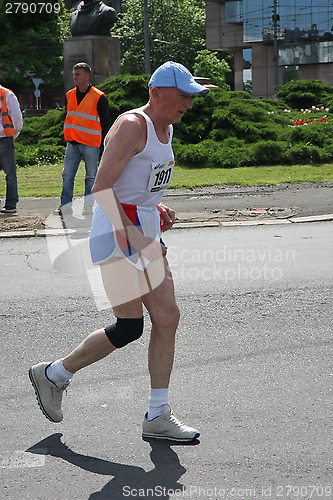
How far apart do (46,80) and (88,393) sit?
→ 58.1 m

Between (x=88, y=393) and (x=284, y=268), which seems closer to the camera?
(x=88, y=393)

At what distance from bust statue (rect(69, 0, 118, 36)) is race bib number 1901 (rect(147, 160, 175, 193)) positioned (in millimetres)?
22146

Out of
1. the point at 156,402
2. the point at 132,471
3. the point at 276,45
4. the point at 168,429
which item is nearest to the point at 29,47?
the point at 276,45

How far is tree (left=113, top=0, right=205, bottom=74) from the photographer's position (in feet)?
227

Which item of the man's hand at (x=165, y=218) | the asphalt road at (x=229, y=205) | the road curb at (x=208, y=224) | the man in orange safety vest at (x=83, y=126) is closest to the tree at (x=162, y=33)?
the asphalt road at (x=229, y=205)

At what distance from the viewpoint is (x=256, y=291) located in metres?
6.88

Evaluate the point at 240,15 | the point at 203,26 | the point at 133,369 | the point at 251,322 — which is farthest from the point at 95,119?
the point at 203,26

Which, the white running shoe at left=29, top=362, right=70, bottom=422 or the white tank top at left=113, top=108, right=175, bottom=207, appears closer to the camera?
the white tank top at left=113, top=108, right=175, bottom=207

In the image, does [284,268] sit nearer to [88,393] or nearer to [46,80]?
[88,393]

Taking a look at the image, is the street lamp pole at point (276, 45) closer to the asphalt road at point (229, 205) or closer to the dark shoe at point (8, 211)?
the asphalt road at point (229, 205)

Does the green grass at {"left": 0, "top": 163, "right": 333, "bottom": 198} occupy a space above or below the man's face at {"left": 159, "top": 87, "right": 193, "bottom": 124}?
below

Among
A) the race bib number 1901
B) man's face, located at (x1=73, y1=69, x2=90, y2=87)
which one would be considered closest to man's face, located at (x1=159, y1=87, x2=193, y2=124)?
the race bib number 1901

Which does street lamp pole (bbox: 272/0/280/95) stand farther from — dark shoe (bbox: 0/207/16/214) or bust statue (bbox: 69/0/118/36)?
dark shoe (bbox: 0/207/16/214)

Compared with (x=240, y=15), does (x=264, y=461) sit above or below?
below
